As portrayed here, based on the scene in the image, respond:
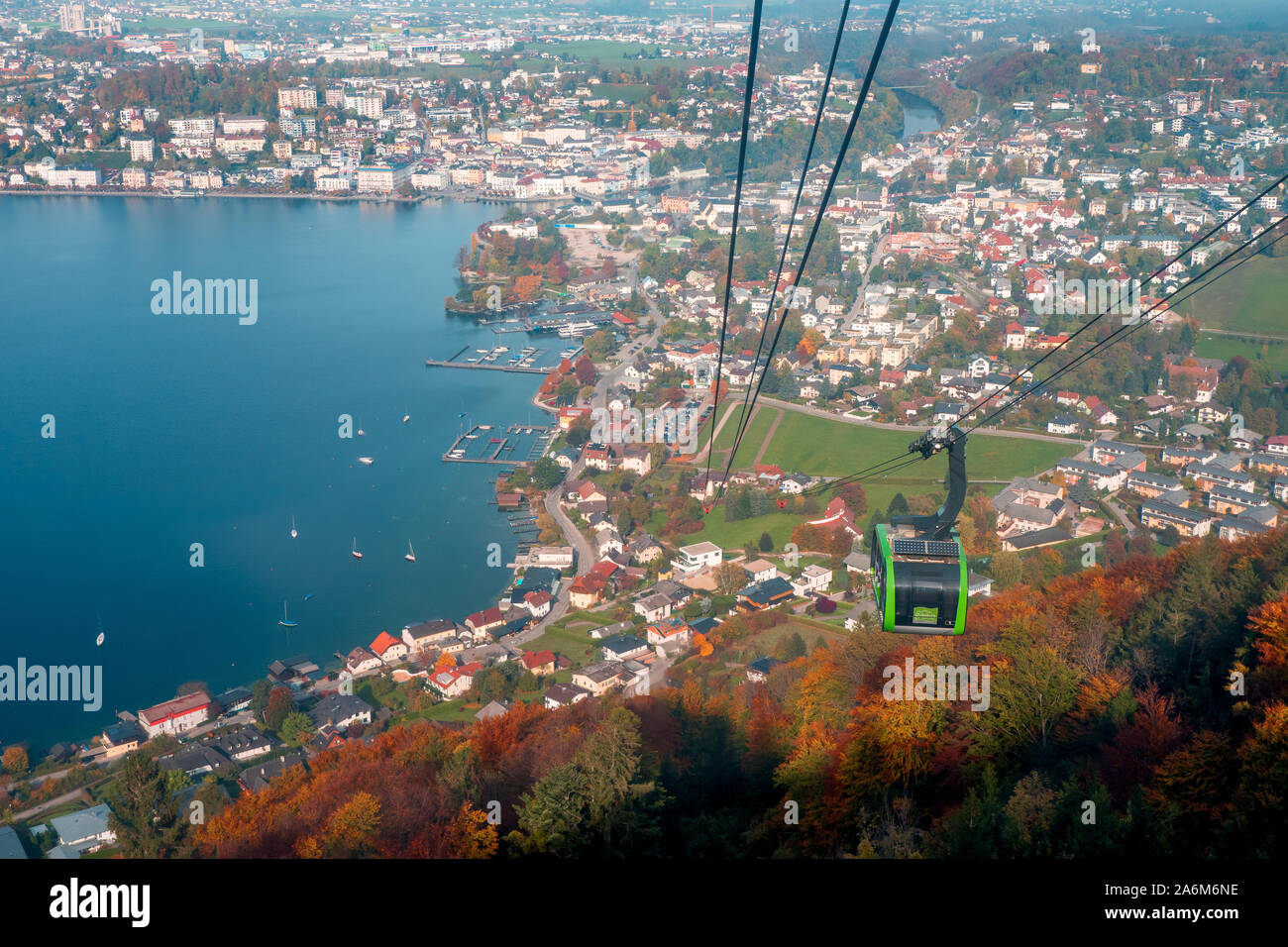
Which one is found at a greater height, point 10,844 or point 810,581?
point 810,581

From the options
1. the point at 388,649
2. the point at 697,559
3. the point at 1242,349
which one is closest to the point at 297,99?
the point at 1242,349

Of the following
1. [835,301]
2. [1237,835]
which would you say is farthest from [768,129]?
[1237,835]

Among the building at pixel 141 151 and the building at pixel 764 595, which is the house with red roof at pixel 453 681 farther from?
the building at pixel 141 151

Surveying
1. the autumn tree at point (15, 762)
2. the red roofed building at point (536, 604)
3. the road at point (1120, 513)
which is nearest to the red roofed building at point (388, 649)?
the red roofed building at point (536, 604)

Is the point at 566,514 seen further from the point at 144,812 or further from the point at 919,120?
the point at 919,120

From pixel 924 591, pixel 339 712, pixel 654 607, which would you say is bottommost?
pixel 339 712

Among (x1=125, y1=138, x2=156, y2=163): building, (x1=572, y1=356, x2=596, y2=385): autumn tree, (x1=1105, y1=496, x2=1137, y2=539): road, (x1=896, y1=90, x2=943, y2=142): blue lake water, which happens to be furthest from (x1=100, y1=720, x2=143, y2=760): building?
(x1=125, y1=138, x2=156, y2=163): building

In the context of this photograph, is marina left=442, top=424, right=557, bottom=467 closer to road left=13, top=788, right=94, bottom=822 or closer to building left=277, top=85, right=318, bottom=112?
road left=13, top=788, right=94, bottom=822
